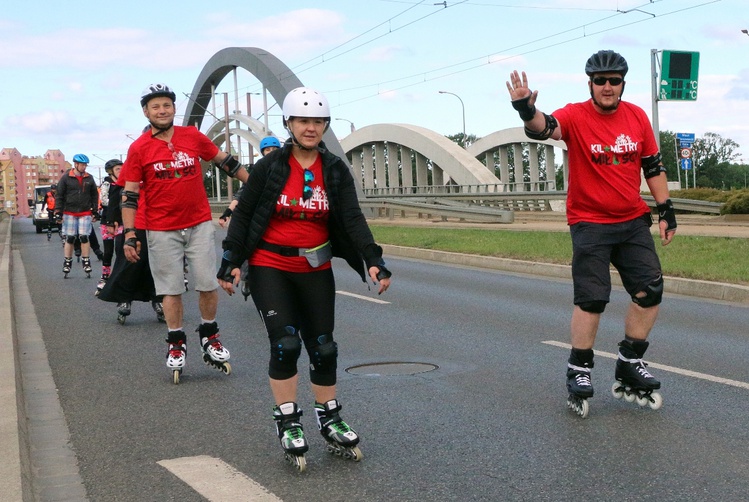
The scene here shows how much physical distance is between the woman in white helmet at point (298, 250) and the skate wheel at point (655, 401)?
1908 millimetres

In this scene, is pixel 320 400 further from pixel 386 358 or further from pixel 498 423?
pixel 386 358

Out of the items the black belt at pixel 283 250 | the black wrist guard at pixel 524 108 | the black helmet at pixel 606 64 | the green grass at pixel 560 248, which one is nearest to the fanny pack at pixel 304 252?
the black belt at pixel 283 250

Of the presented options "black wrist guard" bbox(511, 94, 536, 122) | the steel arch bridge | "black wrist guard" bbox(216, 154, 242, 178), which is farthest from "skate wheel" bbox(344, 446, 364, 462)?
the steel arch bridge

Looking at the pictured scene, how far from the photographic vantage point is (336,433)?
4820 millimetres

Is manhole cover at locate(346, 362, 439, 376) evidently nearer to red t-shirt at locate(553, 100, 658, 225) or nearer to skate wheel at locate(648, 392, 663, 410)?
skate wheel at locate(648, 392, 663, 410)

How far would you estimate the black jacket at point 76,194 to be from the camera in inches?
621

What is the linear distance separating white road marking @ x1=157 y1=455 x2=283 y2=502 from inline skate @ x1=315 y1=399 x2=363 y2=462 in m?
0.48

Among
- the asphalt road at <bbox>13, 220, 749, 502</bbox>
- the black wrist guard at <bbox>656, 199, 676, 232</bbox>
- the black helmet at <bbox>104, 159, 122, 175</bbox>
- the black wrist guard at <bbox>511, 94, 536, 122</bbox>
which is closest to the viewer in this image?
the asphalt road at <bbox>13, 220, 749, 502</bbox>

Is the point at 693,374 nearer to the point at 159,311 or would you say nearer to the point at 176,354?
the point at 176,354

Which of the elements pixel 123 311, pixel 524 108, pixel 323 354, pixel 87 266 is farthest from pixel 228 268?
pixel 87 266

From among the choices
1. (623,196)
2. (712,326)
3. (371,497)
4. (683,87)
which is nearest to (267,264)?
(371,497)

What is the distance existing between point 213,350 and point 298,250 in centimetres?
265

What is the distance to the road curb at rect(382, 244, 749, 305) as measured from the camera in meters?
11.7

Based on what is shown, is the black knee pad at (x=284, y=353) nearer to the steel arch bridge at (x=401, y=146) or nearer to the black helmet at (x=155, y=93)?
the black helmet at (x=155, y=93)
